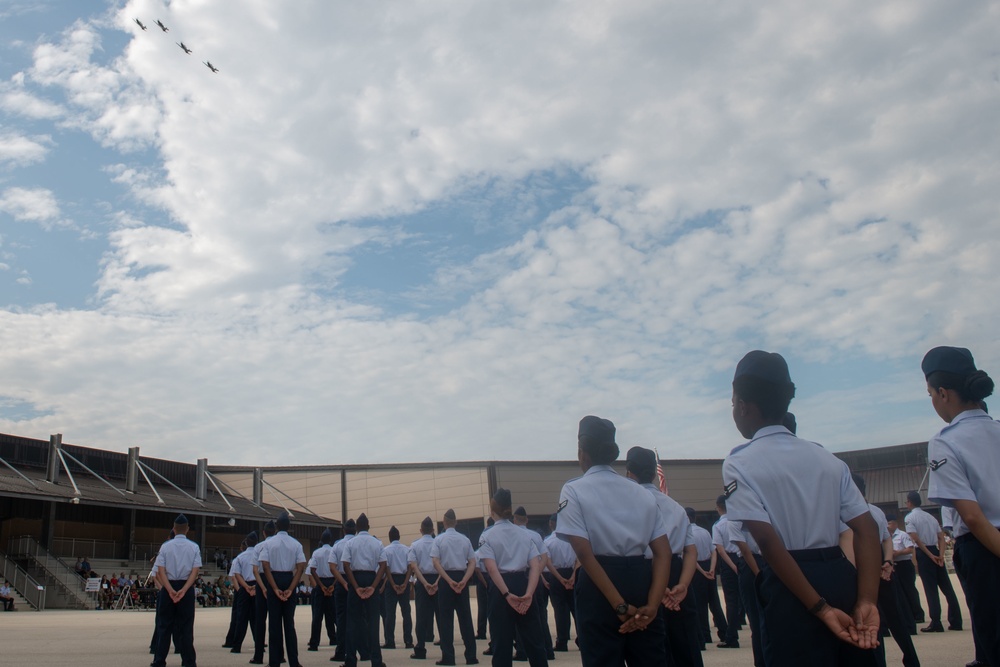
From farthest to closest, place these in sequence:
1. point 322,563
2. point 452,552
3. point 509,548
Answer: point 322,563
point 452,552
point 509,548

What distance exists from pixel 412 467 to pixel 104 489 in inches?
620

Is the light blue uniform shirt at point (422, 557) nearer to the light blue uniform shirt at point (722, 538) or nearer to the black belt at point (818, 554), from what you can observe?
the light blue uniform shirt at point (722, 538)

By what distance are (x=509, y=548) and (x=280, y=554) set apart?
343cm

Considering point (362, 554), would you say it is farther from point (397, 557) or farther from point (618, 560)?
point (618, 560)

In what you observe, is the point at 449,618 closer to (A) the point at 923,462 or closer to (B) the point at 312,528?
(B) the point at 312,528

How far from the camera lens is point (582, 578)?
4285 mm

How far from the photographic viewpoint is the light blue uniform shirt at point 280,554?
9406mm

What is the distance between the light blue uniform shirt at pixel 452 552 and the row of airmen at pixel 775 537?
3976mm

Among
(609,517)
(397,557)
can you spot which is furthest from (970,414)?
(397,557)

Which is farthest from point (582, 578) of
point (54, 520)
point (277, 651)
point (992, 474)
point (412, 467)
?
point (412, 467)

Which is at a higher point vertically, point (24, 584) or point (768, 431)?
point (768, 431)

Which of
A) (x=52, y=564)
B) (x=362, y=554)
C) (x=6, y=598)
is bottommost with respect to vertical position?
(x=6, y=598)

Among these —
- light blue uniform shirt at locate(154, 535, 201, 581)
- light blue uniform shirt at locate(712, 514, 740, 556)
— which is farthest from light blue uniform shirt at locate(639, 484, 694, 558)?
light blue uniform shirt at locate(154, 535, 201, 581)

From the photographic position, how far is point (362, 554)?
1000 cm
